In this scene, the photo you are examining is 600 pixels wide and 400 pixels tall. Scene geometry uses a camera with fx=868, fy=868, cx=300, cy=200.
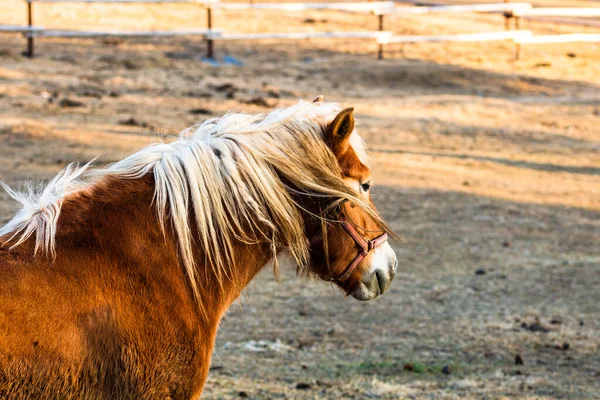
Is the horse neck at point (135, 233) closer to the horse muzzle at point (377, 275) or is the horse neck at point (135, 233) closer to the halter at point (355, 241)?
the halter at point (355, 241)

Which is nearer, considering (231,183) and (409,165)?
(231,183)

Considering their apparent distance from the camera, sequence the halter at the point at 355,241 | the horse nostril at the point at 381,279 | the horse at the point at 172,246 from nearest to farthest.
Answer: the horse at the point at 172,246, the halter at the point at 355,241, the horse nostril at the point at 381,279

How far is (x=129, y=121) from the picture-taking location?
11047 millimetres

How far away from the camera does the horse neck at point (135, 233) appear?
266 cm

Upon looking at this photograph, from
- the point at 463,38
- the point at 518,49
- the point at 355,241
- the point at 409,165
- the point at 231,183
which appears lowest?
the point at 409,165

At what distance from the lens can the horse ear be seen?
114 inches

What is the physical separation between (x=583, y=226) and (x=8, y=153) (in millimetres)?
6161

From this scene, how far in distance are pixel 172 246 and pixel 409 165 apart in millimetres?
8259

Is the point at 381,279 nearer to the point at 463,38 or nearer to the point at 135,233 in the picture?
the point at 135,233

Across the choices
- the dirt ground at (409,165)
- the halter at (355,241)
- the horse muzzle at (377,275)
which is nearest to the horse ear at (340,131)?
the halter at (355,241)

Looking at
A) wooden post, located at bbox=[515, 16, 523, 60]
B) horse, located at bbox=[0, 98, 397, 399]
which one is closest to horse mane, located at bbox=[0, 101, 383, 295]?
horse, located at bbox=[0, 98, 397, 399]

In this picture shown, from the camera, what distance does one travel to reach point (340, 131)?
9.70ft

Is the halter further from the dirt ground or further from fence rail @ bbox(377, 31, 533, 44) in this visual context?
fence rail @ bbox(377, 31, 533, 44)

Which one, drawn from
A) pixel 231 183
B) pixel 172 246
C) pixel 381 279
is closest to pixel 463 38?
pixel 381 279
